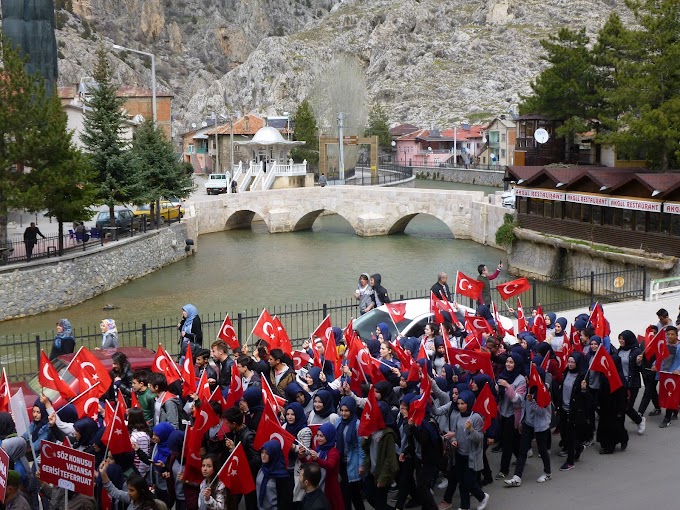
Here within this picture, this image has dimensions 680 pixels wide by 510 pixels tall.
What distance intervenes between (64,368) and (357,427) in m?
5.63

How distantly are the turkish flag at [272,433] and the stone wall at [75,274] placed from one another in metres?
19.2

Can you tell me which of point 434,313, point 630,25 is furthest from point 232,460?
point 630,25

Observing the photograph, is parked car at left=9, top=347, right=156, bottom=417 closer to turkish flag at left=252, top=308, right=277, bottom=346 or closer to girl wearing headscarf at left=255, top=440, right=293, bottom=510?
turkish flag at left=252, top=308, right=277, bottom=346

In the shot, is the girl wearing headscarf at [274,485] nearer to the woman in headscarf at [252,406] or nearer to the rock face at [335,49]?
the woman in headscarf at [252,406]

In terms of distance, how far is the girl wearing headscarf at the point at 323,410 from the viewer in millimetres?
8398

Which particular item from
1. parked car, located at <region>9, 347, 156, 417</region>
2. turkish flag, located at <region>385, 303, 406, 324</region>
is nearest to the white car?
turkish flag, located at <region>385, 303, 406, 324</region>

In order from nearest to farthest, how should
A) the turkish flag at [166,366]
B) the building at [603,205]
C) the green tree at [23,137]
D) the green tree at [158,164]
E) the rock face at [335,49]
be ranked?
the turkish flag at [166,366] < the green tree at [23,137] < the building at [603,205] < the green tree at [158,164] < the rock face at [335,49]

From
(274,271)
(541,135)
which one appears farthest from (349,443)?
(541,135)

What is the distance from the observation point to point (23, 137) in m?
25.0

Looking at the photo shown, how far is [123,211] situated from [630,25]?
366 feet

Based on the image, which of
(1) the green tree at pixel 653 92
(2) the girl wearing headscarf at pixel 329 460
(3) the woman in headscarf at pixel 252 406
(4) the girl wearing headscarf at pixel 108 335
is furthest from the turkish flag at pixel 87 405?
(1) the green tree at pixel 653 92

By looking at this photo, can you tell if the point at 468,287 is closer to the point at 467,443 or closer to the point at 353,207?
the point at 467,443

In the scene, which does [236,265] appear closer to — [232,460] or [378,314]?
[378,314]

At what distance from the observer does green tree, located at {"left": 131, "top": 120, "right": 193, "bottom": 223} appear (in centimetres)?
3744
